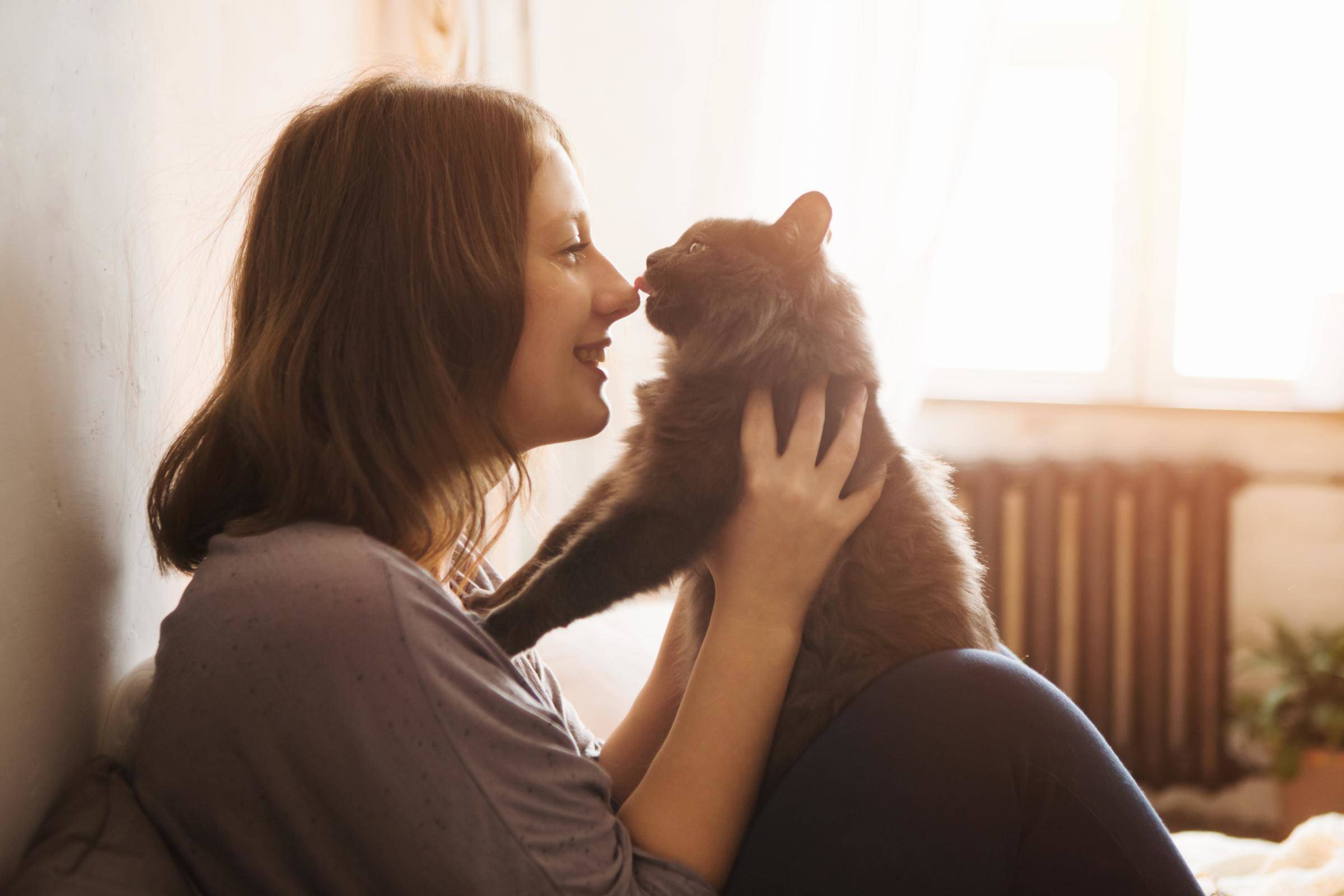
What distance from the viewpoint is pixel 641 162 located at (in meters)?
2.59

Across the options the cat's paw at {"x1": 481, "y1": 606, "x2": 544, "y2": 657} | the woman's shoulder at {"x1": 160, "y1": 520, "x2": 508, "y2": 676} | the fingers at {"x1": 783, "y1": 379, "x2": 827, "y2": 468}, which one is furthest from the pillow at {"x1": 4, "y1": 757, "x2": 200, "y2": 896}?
the fingers at {"x1": 783, "y1": 379, "x2": 827, "y2": 468}

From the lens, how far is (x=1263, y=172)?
295cm

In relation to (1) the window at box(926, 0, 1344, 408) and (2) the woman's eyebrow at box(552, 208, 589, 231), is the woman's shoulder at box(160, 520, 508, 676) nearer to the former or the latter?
(2) the woman's eyebrow at box(552, 208, 589, 231)

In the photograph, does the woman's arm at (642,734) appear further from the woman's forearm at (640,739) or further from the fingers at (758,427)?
the fingers at (758,427)

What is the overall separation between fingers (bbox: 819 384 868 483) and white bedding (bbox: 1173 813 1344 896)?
716 mm

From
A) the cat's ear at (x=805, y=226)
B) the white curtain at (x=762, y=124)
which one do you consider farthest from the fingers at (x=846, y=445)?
the white curtain at (x=762, y=124)

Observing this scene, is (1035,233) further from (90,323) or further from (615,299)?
(90,323)

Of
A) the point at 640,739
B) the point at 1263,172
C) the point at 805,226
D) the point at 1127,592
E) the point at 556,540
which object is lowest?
the point at 1127,592

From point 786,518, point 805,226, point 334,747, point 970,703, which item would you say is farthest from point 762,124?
point 334,747

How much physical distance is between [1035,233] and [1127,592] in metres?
1.20

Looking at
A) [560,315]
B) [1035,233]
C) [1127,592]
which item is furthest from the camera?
[1035,233]

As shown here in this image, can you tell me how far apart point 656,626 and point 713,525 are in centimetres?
71

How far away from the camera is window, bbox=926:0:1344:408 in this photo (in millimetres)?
2930

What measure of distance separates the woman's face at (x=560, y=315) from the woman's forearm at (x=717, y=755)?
32 cm
